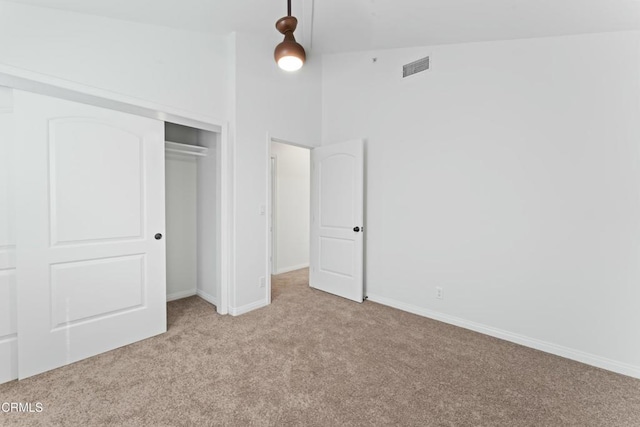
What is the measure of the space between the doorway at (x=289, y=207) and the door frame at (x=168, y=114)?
1.62 m

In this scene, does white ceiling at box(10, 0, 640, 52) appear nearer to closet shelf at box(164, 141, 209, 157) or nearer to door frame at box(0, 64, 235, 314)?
door frame at box(0, 64, 235, 314)

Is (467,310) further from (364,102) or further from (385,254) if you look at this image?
(364,102)

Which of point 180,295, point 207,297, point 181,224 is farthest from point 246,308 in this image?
point 181,224

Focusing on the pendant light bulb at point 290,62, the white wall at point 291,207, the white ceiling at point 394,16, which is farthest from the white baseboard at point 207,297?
the white ceiling at point 394,16

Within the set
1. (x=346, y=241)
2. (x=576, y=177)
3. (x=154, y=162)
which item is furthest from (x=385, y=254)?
(x=154, y=162)

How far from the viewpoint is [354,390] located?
1721mm

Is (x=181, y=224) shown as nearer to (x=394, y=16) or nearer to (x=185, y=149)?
(x=185, y=149)

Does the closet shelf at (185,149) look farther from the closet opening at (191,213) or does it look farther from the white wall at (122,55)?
the white wall at (122,55)

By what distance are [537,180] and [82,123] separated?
374cm

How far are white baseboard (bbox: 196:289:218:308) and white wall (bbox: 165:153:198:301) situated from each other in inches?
4.2

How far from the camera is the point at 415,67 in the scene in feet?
9.68

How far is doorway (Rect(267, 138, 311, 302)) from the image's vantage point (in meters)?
4.60

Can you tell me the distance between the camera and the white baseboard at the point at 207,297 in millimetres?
3208

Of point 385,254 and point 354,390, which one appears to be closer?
point 354,390
